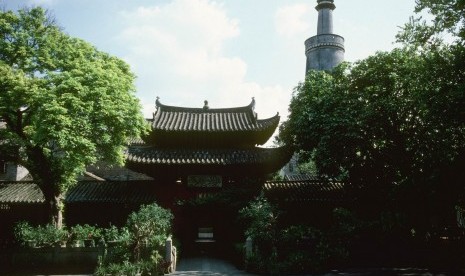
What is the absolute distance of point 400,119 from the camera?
15.8 meters

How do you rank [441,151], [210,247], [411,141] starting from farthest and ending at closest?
1. [210,247]
2. [411,141]
3. [441,151]

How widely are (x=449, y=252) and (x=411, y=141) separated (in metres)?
4.87

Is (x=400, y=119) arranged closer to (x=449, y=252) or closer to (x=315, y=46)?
(x=449, y=252)

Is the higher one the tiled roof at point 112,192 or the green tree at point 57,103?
the green tree at point 57,103

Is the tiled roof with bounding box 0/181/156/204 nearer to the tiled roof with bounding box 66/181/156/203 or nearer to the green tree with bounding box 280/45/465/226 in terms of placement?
the tiled roof with bounding box 66/181/156/203

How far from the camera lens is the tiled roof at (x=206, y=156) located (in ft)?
59.2

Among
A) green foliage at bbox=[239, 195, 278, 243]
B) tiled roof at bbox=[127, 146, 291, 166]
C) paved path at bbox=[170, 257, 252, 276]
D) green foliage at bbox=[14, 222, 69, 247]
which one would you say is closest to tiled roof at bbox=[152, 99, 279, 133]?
tiled roof at bbox=[127, 146, 291, 166]

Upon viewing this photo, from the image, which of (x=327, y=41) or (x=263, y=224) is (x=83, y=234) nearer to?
(x=263, y=224)

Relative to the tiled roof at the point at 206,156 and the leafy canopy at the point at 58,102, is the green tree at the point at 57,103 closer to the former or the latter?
the leafy canopy at the point at 58,102

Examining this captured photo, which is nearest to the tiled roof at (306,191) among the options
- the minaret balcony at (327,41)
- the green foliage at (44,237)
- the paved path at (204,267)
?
the paved path at (204,267)

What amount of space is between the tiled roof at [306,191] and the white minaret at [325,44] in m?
19.5

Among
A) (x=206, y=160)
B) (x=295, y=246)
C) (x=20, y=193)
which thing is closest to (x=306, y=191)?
(x=295, y=246)

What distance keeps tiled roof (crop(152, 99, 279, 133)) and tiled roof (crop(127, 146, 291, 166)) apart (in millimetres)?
1227

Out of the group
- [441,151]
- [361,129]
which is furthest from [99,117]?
[441,151]
